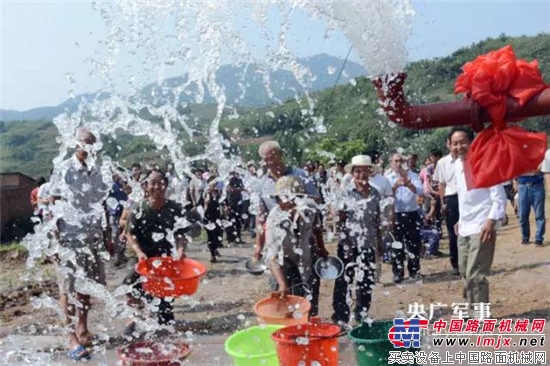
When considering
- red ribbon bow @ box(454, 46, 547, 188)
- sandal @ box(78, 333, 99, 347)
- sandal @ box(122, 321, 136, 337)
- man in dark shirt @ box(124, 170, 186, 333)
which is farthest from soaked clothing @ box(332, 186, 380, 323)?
red ribbon bow @ box(454, 46, 547, 188)

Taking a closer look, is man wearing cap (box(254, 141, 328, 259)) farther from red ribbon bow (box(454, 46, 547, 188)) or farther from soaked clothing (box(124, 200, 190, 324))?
red ribbon bow (box(454, 46, 547, 188))

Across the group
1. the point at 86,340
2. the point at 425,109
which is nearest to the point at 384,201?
the point at 86,340

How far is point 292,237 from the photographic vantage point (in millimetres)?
5441

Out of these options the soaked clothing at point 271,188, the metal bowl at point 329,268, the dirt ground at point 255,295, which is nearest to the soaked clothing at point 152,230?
the dirt ground at point 255,295

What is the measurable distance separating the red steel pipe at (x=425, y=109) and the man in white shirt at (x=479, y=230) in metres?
3.00

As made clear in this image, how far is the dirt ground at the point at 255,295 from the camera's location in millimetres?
6547

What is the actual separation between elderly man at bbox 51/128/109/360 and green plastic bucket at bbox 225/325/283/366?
192 cm

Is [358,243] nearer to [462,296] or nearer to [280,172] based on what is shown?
[280,172]

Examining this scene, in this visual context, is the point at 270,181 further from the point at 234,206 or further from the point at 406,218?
the point at 234,206

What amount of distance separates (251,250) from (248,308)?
204 inches

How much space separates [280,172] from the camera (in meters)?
5.46

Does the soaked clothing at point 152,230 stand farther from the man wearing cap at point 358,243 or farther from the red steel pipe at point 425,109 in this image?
the red steel pipe at point 425,109

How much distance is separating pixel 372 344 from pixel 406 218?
4.72 meters

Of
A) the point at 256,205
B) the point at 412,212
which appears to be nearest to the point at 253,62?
the point at 256,205
